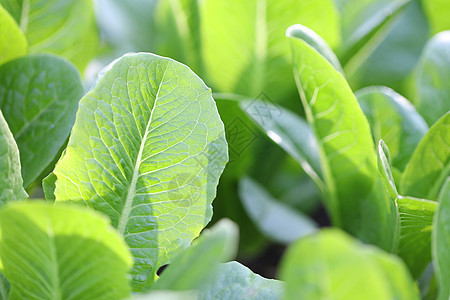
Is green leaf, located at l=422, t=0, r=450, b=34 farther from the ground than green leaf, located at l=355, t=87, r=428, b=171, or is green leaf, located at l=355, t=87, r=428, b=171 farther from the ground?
green leaf, located at l=422, t=0, r=450, b=34

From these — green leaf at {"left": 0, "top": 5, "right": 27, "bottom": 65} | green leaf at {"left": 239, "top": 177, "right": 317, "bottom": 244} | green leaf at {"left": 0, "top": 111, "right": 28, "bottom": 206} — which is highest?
green leaf at {"left": 0, "top": 5, "right": 27, "bottom": 65}

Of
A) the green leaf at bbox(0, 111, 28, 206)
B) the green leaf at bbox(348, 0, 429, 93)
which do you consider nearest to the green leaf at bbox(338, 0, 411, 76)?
the green leaf at bbox(348, 0, 429, 93)

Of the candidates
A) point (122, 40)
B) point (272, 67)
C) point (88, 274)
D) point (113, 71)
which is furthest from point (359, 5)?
point (88, 274)

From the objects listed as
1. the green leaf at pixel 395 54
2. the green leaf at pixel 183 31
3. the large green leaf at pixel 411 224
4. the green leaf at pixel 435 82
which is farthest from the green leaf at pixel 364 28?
the large green leaf at pixel 411 224

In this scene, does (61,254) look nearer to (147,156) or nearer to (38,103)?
(147,156)

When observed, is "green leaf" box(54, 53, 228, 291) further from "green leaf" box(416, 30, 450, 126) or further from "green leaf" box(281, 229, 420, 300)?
"green leaf" box(416, 30, 450, 126)

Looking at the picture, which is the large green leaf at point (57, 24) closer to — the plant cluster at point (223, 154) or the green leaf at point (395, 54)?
the plant cluster at point (223, 154)
